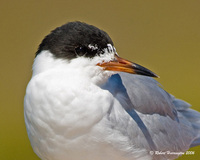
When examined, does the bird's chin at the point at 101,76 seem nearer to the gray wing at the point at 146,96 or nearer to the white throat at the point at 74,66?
the white throat at the point at 74,66

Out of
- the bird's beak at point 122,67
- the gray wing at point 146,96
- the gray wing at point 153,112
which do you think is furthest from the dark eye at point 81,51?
the gray wing at point 146,96

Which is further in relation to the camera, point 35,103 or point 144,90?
point 144,90

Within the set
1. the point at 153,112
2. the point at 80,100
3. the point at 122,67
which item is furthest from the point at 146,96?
the point at 80,100

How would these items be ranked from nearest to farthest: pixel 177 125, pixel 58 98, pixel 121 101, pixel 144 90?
pixel 58 98 → pixel 121 101 → pixel 144 90 → pixel 177 125

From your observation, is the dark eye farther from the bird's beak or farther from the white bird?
the bird's beak

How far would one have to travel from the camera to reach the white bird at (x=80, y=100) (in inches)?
99.4

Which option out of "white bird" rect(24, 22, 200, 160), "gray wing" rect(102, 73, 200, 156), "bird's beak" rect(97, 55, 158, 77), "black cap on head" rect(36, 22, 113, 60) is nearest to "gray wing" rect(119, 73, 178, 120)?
"gray wing" rect(102, 73, 200, 156)

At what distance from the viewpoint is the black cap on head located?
8.30ft

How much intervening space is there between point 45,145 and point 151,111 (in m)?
0.74

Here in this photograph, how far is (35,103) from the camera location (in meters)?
2.55

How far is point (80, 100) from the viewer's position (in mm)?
2535

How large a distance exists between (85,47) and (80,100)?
0.28m

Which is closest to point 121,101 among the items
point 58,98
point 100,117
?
point 100,117

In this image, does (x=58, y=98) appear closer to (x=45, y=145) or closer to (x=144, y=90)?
(x=45, y=145)
